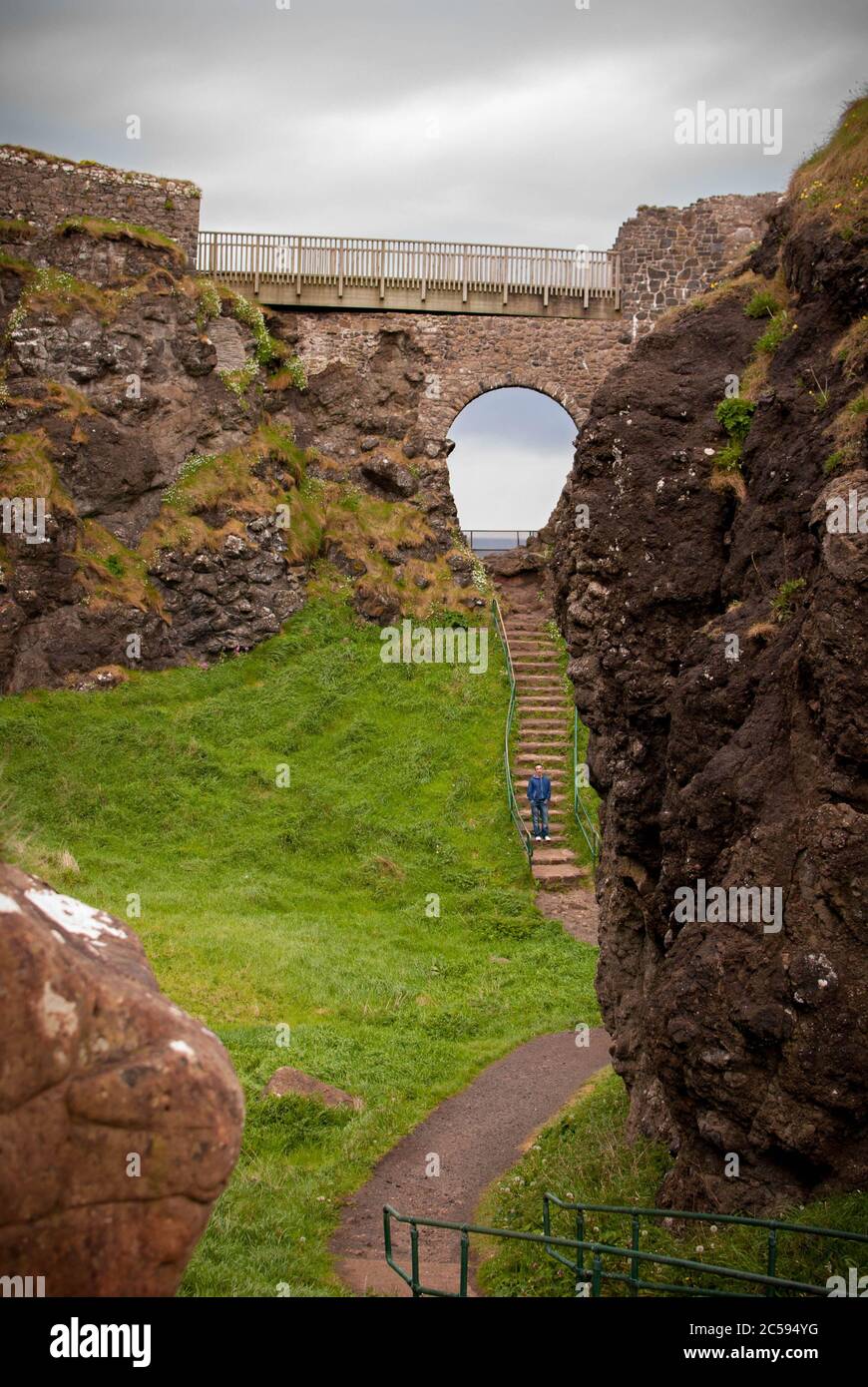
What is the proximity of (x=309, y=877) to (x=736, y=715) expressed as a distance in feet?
43.8

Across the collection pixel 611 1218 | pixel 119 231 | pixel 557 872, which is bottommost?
pixel 611 1218

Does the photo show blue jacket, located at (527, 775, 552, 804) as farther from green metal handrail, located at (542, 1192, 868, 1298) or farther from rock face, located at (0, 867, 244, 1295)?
rock face, located at (0, 867, 244, 1295)

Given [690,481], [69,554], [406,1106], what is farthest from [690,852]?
[69,554]

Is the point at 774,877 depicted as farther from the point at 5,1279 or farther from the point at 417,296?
the point at 417,296

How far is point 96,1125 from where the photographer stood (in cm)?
590

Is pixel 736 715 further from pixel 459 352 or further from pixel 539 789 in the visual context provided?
pixel 459 352

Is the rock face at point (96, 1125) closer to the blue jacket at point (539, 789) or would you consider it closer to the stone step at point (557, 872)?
the stone step at point (557, 872)

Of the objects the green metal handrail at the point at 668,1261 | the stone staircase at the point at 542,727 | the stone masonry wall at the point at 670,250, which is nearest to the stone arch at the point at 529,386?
the stone masonry wall at the point at 670,250

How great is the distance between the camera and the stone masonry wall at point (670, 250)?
33375 millimetres

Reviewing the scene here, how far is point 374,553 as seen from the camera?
3155 cm

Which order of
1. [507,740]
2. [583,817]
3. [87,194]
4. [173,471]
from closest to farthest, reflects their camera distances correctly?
[583,817] < [507,740] < [173,471] < [87,194]

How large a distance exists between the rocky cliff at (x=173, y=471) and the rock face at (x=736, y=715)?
15.9 metres

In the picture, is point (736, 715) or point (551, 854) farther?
point (551, 854)

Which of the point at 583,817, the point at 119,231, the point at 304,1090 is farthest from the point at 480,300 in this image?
the point at 304,1090
